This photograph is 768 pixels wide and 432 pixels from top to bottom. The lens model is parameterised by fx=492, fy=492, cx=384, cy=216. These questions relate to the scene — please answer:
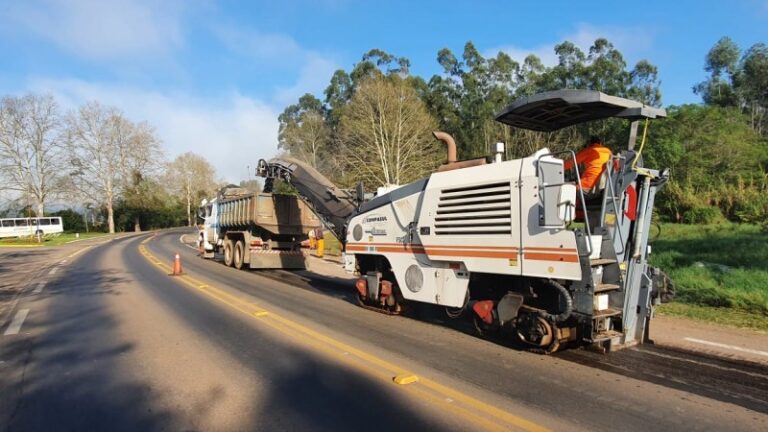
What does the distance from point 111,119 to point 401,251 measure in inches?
2394

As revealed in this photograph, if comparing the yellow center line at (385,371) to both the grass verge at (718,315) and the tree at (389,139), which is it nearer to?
the grass verge at (718,315)

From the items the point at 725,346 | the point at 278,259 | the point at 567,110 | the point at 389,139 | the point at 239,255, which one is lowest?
the point at 725,346

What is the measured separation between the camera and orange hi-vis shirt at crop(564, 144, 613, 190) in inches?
237

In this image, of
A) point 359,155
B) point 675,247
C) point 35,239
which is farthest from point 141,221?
point 675,247

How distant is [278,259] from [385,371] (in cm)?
1143

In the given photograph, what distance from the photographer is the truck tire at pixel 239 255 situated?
16.7m

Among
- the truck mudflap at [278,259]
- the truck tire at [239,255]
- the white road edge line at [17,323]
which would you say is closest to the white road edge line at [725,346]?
the white road edge line at [17,323]

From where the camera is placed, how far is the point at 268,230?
15.9 meters

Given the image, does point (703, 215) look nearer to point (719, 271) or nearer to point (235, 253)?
point (719, 271)

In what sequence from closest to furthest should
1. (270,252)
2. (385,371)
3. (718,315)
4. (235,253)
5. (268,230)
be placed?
(385,371) < (718,315) < (268,230) < (270,252) < (235,253)

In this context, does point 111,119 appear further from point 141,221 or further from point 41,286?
point 41,286

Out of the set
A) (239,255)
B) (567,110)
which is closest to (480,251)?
(567,110)

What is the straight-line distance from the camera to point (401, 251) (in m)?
8.05

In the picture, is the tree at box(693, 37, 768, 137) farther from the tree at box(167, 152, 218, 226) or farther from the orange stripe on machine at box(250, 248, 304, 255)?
the tree at box(167, 152, 218, 226)
